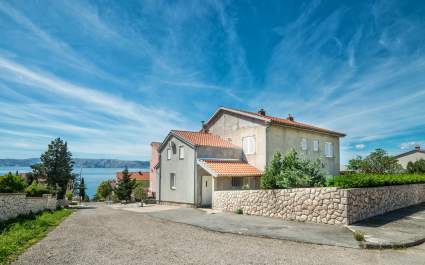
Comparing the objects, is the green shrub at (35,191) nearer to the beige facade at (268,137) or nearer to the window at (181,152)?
the window at (181,152)

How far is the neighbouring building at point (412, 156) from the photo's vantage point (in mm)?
43994

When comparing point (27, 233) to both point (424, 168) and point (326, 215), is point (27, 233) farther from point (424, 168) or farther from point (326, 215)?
point (424, 168)

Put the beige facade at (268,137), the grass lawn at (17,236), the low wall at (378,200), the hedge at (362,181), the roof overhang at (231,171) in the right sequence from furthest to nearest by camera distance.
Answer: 1. the beige facade at (268,137)
2. the roof overhang at (231,171)
3. the hedge at (362,181)
4. the low wall at (378,200)
5. the grass lawn at (17,236)

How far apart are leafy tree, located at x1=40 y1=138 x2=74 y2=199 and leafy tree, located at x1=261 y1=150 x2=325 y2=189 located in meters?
32.0

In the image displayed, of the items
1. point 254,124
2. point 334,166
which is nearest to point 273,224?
point 254,124

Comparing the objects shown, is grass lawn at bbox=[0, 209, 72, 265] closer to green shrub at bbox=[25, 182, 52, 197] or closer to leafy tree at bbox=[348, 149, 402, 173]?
green shrub at bbox=[25, 182, 52, 197]

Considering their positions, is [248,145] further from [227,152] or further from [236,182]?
[236,182]

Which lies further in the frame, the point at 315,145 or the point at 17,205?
the point at 315,145

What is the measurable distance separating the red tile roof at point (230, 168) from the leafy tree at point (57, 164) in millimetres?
25813

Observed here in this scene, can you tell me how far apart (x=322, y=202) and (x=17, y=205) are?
15.7 metres

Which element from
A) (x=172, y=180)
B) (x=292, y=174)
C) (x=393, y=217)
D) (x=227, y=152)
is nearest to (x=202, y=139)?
(x=227, y=152)

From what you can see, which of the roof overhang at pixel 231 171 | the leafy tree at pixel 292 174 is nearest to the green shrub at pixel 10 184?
the roof overhang at pixel 231 171

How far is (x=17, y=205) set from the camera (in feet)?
51.0

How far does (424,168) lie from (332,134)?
12781mm
